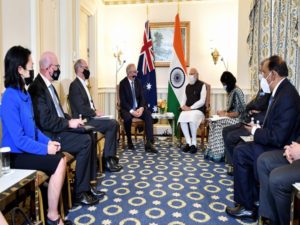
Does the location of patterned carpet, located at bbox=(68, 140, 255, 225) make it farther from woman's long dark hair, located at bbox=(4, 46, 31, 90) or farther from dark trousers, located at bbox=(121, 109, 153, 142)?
woman's long dark hair, located at bbox=(4, 46, 31, 90)

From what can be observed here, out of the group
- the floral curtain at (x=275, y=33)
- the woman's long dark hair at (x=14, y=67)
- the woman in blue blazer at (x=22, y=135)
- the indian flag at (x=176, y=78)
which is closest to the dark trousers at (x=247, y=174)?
the floral curtain at (x=275, y=33)

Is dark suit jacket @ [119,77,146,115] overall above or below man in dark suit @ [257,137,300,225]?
above

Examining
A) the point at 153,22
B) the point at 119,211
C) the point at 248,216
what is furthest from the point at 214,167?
the point at 153,22

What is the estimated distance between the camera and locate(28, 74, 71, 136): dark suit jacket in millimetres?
2521

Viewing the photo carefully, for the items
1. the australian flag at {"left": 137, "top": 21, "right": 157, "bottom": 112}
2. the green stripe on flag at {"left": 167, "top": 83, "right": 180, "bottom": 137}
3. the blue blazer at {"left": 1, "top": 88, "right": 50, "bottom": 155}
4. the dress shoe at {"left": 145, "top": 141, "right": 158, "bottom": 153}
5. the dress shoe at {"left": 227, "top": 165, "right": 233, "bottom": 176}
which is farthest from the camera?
the australian flag at {"left": 137, "top": 21, "right": 157, "bottom": 112}

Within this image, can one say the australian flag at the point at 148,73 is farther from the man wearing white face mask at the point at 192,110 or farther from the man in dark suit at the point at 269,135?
the man in dark suit at the point at 269,135

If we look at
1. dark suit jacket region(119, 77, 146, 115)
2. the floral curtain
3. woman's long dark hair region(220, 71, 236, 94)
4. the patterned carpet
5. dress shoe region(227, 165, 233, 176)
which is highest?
the floral curtain

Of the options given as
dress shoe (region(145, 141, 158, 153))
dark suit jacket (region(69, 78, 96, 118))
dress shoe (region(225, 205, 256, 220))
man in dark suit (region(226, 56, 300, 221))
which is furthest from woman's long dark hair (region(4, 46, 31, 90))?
dress shoe (region(145, 141, 158, 153))

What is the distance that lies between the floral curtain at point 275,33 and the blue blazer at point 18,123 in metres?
2.57

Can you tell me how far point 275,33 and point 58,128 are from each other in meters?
2.82

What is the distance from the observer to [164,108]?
552 centimetres

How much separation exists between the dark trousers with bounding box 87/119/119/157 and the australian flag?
6.27 ft

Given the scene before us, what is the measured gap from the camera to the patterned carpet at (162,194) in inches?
92.3

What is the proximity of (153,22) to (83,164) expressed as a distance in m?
4.09
